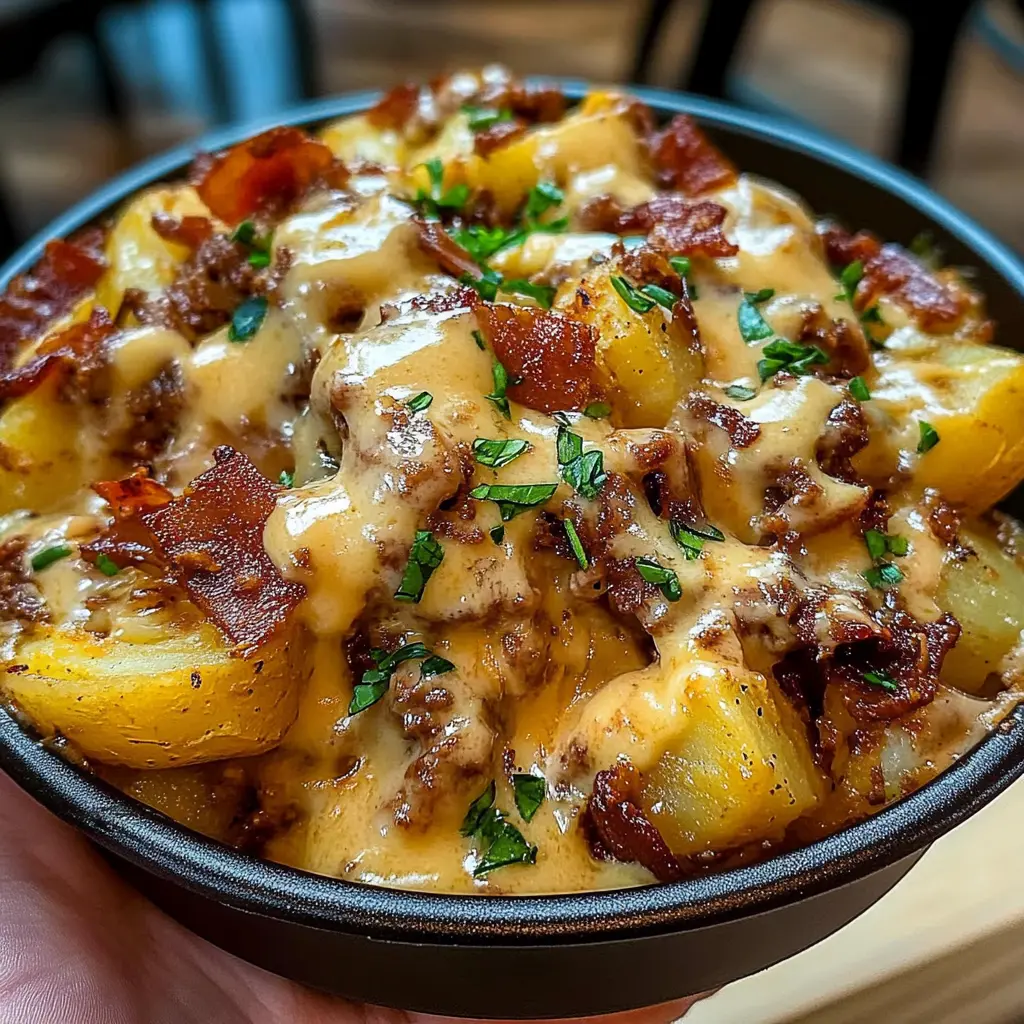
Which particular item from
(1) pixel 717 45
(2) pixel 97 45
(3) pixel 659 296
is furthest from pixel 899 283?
(2) pixel 97 45

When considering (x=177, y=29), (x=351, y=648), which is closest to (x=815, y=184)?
(x=351, y=648)

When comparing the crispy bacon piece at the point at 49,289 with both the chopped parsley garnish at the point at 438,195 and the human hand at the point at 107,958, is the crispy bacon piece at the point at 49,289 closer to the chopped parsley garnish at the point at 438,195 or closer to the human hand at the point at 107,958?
the chopped parsley garnish at the point at 438,195

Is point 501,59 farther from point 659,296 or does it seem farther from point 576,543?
point 576,543

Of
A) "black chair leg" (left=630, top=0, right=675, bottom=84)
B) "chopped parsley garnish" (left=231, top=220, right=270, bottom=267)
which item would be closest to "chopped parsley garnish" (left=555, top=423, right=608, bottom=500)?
"chopped parsley garnish" (left=231, top=220, right=270, bottom=267)

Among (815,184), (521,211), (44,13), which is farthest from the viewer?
(44,13)

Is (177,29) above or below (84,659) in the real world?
below

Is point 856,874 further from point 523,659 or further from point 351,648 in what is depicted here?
point 351,648
